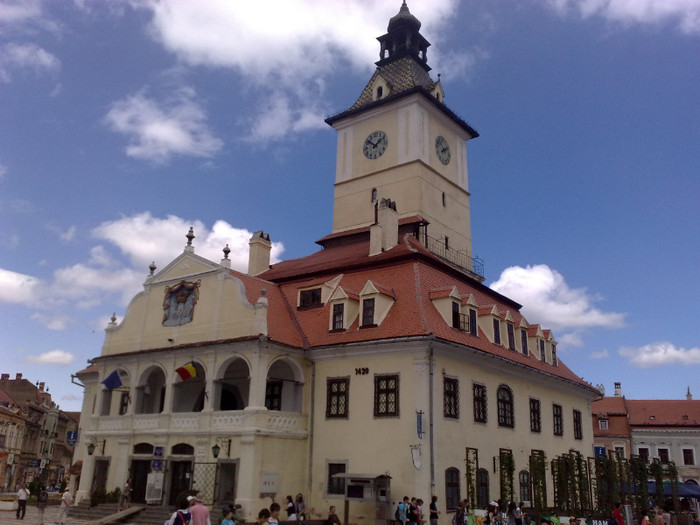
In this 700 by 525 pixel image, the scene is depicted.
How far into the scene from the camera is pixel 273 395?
29734mm

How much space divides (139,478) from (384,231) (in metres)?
16.3

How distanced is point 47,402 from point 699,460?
83.8 metres

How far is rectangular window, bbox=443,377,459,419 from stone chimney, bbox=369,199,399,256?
335 inches

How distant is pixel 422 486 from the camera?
80.5ft

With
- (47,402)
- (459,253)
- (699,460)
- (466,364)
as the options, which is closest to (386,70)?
(459,253)

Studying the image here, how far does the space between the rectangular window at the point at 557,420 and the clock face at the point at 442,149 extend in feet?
57.0

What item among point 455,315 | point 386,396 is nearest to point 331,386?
point 386,396

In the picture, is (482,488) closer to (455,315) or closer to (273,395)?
(455,315)

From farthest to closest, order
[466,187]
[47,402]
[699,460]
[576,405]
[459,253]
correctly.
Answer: [47,402], [699,460], [466,187], [459,253], [576,405]

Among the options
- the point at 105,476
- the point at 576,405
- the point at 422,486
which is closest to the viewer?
the point at 422,486

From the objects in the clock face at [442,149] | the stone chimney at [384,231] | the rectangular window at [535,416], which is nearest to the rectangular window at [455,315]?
the stone chimney at [384,231]

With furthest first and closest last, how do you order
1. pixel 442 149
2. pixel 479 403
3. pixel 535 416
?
pixel 442 149, pixel 535 416, pixel 479 403

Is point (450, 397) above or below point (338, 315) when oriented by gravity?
below

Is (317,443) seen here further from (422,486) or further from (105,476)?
(105,476)
